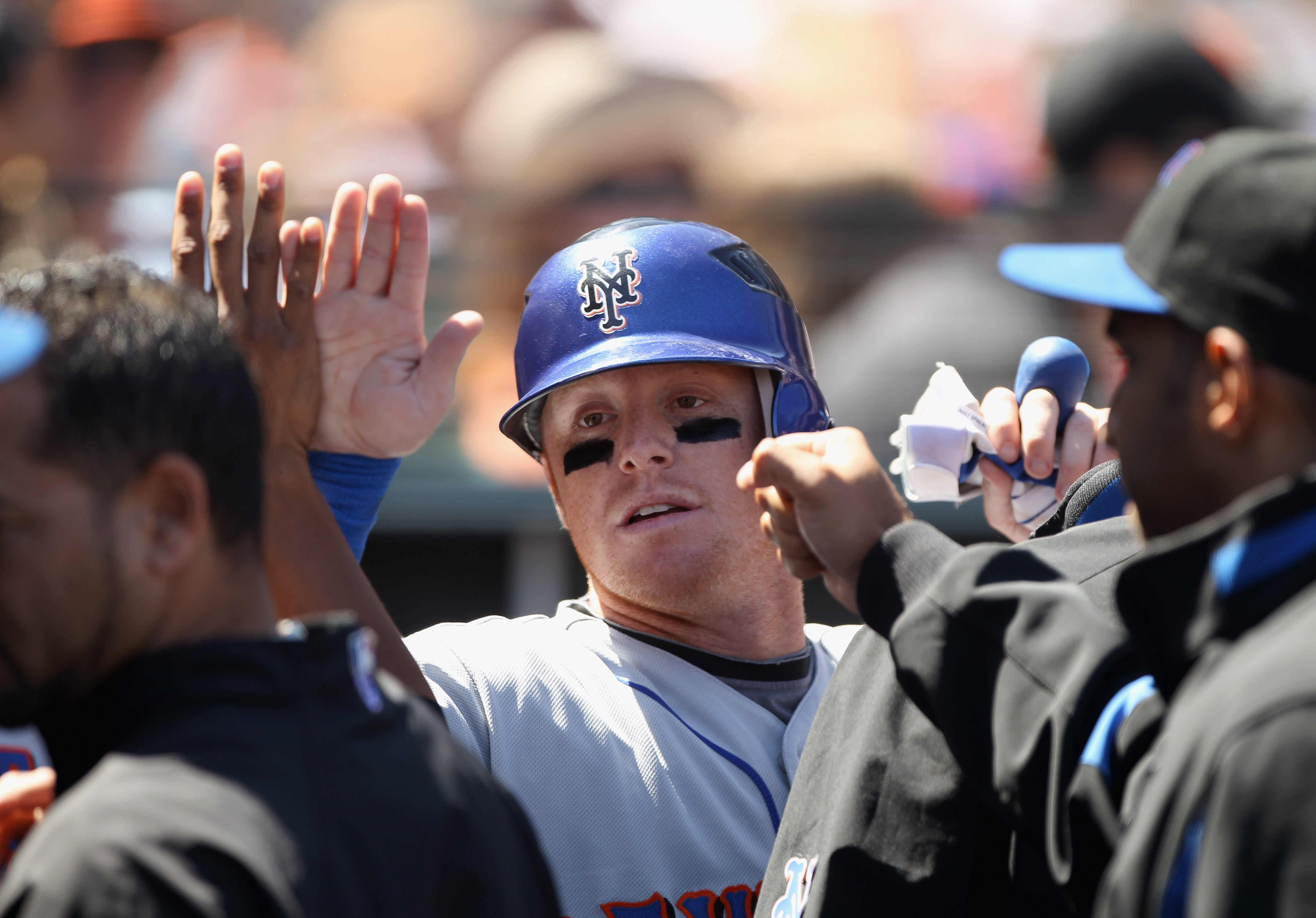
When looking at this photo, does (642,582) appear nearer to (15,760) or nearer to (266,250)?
(266,250)

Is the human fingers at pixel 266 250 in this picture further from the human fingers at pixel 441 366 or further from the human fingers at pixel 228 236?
the human fingers at pixel 441 366

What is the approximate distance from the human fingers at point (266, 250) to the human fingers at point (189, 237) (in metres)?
0.08

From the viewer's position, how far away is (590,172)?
7484 mm

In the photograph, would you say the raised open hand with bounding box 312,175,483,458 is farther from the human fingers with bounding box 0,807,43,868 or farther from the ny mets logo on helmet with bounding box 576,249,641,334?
the human fingers with bounding box 0,807,43,868

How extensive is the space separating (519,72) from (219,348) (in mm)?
7747

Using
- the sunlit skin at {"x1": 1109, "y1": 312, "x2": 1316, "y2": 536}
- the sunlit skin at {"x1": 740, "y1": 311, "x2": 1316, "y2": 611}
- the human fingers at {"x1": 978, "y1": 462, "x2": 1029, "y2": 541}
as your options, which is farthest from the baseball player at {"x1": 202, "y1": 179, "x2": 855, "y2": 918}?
the sunlit skin at {"x1": 1109, "y1": 312, "x2": 1316, "y2": 536}

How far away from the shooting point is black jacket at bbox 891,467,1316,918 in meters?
1.23

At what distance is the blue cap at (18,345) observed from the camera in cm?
144

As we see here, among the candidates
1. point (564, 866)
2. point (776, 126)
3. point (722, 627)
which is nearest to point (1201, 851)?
point (564, 866)

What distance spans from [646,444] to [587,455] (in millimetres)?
133

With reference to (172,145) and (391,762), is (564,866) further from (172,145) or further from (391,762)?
(172,145)

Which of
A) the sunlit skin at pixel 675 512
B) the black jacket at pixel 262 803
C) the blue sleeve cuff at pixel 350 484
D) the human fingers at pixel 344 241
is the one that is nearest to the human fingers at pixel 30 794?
the black jacket at pixel 262 803

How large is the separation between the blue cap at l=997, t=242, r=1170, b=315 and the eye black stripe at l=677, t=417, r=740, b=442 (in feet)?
3.66

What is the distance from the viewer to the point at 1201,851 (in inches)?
49.8
